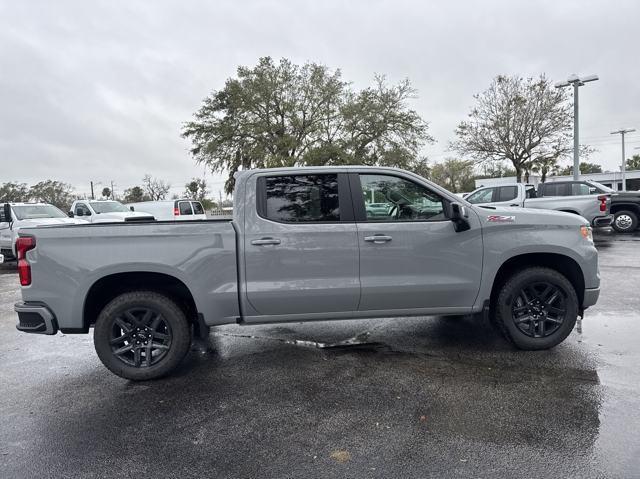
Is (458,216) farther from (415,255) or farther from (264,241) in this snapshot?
(264,241)

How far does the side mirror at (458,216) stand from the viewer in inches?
161

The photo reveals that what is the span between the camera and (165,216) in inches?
808

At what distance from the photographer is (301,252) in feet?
13.2

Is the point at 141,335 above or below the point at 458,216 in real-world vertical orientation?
below

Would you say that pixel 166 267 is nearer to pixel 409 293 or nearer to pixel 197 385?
pixel 197 385

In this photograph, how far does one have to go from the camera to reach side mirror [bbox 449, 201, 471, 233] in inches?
161

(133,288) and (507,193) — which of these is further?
(507,193)

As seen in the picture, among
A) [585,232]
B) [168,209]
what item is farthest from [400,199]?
[168,209]

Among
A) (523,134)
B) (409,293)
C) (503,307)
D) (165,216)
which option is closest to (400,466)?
(409,293)

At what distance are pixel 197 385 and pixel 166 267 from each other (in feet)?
3.60

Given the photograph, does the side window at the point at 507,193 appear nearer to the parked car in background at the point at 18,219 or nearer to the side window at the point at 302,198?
the side window at the point at 302,198

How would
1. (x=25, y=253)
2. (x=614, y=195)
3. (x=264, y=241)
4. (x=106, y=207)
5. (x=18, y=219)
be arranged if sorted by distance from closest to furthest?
(x=25, y=253), (x=264, y=241), (x=18, y=219), (x=614, y=195), (x=106, y=207)

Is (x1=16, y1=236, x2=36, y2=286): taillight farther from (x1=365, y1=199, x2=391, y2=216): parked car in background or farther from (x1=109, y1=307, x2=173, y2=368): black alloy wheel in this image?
(x1=365, y1=199, x2=391, y2=216): parked car in background

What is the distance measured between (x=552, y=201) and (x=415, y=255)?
1195 centimetres
